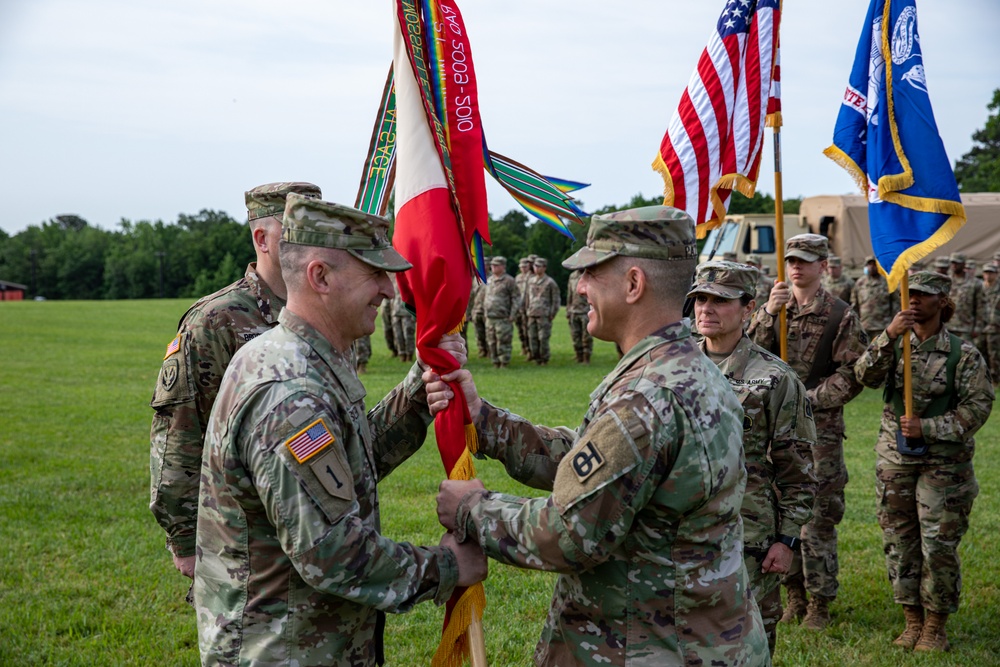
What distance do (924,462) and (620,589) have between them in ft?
13.6

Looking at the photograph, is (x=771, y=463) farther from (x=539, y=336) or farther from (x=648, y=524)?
(x=539, y=336)

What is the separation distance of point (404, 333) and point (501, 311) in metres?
2.92

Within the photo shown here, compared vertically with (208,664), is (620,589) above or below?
above

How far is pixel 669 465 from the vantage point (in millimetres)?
2730

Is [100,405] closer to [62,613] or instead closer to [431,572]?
[62,613]

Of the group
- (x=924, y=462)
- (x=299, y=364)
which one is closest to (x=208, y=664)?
(x=299, y=364)

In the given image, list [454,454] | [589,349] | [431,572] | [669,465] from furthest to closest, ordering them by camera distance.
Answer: [589,349] < [454,454] < [431,572] < [669,465]

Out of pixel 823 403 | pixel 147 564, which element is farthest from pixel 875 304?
pixel 147 564

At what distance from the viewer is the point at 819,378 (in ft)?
22.3

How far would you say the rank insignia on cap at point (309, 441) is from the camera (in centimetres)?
259

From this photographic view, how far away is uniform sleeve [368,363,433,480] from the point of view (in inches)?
146

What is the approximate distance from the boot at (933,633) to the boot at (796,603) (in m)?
0.83

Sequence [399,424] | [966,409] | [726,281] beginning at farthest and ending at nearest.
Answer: [966,409] < [726,281] < [399,424]

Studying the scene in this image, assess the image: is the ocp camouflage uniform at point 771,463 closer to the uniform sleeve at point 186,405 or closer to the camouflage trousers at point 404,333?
the uniform sleeve at point 186,405
